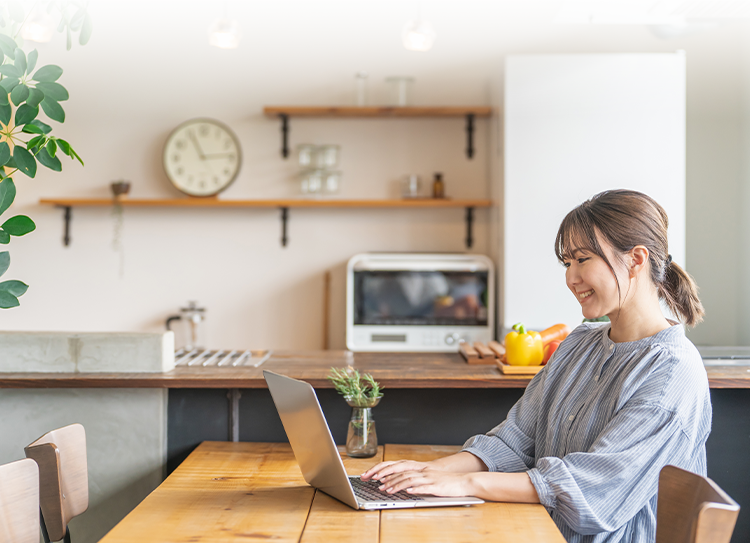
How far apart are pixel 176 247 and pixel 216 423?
1910 millimetres

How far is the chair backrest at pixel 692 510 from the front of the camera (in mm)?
983

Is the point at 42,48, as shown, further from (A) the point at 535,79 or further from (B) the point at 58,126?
(A) the point at 535,79

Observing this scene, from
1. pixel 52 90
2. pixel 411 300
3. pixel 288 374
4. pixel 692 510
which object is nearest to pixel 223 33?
pixel 52 90

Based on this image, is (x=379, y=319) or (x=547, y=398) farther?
(x=379, y=319)

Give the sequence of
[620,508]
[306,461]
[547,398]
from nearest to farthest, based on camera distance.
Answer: [620,508] → [306,461] → [547,398]

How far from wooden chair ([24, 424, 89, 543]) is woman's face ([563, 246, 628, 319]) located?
1.16m

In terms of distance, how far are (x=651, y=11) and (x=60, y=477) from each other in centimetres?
231

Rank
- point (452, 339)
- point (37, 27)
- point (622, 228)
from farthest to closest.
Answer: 1. point (452, 339)
2. point (37, 27)
3. point (622, 228)

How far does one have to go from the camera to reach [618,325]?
4.52 ft

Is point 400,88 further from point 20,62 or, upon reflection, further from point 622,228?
point 622,228

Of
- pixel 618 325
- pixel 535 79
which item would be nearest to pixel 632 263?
pixel 618 325

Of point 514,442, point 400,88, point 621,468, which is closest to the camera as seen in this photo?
point 621,468

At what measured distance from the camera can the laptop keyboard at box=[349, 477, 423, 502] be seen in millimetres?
1291

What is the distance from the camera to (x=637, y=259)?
4.30ft
